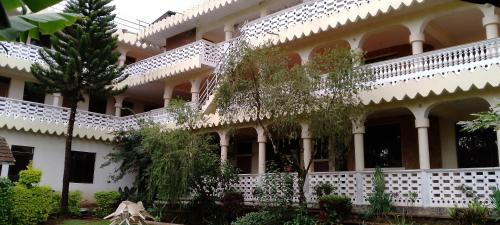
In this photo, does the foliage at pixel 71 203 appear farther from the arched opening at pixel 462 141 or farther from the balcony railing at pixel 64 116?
the arched opening at pixel 462 141

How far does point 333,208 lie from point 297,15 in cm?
738

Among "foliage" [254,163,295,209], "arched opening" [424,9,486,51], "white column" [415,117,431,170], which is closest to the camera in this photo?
"white column" [415,117,431,170]

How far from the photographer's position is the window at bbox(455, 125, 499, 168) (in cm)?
1411

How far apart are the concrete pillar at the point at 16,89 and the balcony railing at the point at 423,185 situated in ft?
48.2

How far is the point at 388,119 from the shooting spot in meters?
16.2

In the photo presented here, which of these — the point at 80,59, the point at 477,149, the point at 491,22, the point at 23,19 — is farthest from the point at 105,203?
the point at 23,19

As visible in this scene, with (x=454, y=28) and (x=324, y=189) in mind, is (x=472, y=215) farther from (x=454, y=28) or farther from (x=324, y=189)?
(x=454, y=28)

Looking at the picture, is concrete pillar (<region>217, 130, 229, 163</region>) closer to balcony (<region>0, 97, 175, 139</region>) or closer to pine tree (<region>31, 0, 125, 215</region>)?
balcony (<region>0, 97, 175, 139</region>)

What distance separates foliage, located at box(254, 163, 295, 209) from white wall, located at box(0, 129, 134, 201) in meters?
9.84

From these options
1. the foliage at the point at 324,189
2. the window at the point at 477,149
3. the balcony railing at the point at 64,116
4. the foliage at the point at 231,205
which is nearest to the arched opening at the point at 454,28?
the window at the point at 477,149

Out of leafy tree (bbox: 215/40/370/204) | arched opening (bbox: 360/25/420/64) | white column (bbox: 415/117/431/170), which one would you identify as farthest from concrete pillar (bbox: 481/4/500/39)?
leafy tree (bbox: 215/40/370/204)

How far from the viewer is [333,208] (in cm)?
1188

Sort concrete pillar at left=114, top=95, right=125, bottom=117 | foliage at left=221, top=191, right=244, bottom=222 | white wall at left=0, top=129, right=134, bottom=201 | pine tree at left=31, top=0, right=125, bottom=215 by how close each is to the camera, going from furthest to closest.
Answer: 1. concrete pillar at left=114, top=95, right=125, bottom=117
2. white wall at left=0, top=129, right=134, bottom=201
3. pine tree at left=31, top=0, right=125, bottom=215
4. foliage at left=221, top=191, right=244, bottom=222

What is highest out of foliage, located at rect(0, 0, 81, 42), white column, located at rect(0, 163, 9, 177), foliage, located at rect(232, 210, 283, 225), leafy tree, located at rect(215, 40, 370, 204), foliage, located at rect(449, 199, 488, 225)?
leafy tree, located at rect(215, 40, 370, 204)
